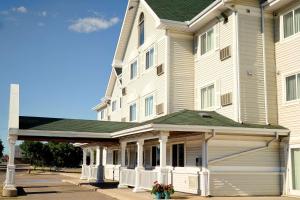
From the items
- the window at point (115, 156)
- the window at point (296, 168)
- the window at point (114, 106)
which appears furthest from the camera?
the window at point (114, 106)

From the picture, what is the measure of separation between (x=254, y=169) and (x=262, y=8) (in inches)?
294

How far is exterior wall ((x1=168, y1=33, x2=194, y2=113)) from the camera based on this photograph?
74.2ft

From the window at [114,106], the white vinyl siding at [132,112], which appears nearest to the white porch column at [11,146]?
the white vinyl siding at [132,112]

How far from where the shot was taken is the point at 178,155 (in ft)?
68.6

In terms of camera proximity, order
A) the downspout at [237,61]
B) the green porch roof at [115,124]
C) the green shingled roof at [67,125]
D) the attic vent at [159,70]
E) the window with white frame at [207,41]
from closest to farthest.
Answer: the green porch roof at [115,124] < the downspout at [237,61] < the green shingled roof at [67,125] < the window with white frame at [207,41] < the attic vent at [159,70]

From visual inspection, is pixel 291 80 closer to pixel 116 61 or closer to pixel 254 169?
pixel 254 169

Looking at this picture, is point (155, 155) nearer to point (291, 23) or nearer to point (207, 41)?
point (207, 41)

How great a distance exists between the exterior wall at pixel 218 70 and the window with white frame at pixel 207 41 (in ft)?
0.78

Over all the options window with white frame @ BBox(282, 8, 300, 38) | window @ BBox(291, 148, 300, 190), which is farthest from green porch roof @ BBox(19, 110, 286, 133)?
window with white frame @ BBox(282, 8, 300, 38)

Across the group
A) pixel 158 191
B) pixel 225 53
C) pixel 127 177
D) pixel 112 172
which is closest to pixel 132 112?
pixel 112 172

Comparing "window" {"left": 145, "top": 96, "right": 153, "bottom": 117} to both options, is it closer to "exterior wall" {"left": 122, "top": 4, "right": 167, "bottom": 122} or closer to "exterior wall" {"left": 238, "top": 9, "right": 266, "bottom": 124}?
"exterior wall" {"left": 122, "top": 4, "right": 167, "bottom": 122}

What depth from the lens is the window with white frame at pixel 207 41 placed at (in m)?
21.3

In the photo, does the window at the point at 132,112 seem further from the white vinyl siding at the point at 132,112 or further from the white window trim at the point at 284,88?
the white window trim at the point at 284,88

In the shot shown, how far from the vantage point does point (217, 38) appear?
20453mm
